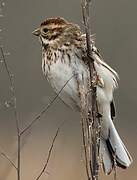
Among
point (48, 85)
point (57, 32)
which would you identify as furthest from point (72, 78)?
point (48, 85)

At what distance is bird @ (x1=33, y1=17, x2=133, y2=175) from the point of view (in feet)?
14.5

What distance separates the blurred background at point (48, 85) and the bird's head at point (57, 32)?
3.90ft

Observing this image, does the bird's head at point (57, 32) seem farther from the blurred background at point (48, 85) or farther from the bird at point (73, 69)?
the blurred background at point (48, 85)

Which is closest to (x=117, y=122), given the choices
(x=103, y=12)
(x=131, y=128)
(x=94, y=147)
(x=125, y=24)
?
(x=131, y=128)

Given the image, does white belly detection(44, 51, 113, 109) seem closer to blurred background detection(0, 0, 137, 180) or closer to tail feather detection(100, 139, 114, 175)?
tail feather detection(100, 139, 114, 175)

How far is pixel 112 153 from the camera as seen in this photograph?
4641 millimetres

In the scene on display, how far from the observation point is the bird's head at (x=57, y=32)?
4.53 m

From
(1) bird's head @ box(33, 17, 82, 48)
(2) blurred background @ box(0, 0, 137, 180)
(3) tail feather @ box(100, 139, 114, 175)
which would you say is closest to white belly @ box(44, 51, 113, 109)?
(1) bird's head @ box(33, 17, 82, 48)

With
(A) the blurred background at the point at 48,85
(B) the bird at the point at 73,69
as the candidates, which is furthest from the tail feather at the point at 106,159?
(A) the blurred background at the point at 48,85

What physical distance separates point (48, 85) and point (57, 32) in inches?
146

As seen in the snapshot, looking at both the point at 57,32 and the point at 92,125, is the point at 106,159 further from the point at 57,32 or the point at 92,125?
the point at 92,125

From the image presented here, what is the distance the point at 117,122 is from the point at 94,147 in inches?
192

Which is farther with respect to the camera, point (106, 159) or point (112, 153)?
point (112, 153)

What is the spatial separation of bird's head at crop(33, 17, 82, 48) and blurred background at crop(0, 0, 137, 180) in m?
1.19
